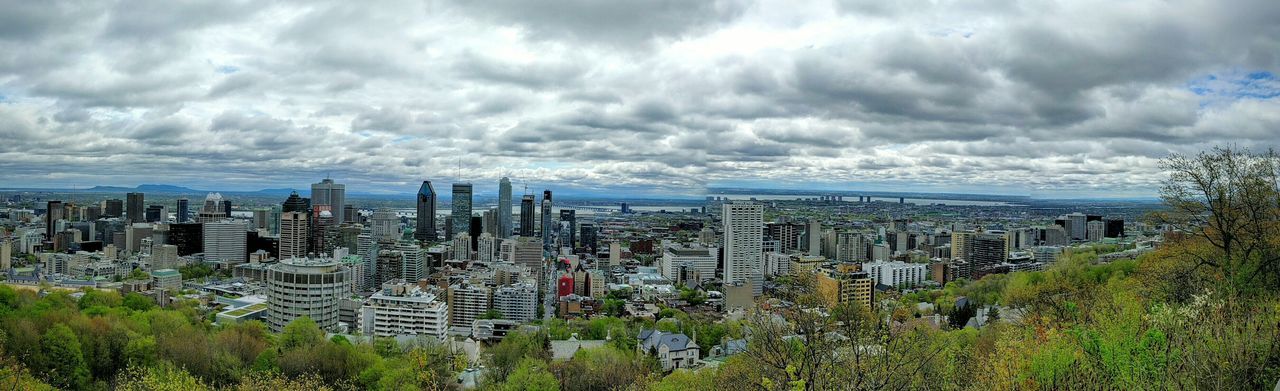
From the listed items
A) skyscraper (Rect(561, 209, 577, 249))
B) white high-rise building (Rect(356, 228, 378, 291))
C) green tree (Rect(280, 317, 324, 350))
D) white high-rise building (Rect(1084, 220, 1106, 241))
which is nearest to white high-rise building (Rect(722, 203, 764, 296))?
white high-rise building (Rect(356, 228, 378, 291))

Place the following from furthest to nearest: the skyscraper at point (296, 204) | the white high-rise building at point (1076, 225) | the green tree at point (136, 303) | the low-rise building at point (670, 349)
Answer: the skyscraper at point (296, 204)
the white high-rise building at point (1076, 225)
the green tree at point (136, 303)
the low-rise building at point (670, 349)

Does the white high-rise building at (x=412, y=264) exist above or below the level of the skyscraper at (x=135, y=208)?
below

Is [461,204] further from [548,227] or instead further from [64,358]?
[64,358]

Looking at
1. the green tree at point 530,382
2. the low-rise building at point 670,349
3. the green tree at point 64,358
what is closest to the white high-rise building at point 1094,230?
the low-rise building at point 670,349

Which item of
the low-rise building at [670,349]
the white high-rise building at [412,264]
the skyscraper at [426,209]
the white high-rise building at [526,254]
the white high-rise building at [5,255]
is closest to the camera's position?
the low-rise building at [670,349]

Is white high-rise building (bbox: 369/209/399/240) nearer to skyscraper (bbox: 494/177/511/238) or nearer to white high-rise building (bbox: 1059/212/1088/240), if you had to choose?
skyscraper (bbox: 494/177/511/238)

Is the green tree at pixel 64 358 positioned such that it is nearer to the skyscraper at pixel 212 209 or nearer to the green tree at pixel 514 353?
the green tree at pixel 514 353

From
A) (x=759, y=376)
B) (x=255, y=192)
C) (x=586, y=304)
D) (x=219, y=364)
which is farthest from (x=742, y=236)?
(x=255, y=192)

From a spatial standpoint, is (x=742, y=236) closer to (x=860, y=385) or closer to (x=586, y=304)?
(x=586, y=304)
